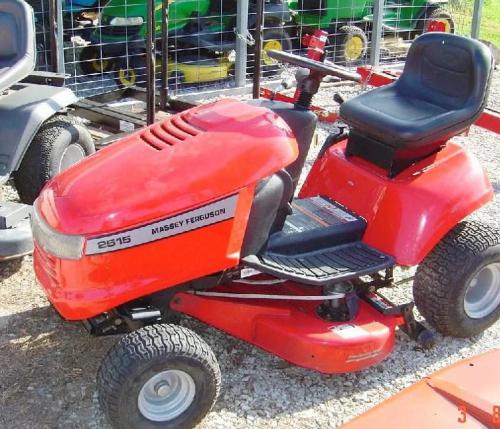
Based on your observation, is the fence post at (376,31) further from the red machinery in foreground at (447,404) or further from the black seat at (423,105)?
the red machinery in foreground at (447,404)

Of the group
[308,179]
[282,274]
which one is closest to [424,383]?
[282,274]

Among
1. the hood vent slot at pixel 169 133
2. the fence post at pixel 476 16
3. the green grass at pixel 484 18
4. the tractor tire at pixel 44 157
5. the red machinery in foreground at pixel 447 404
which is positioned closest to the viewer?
the red machinery in foreground at pixel 447 404

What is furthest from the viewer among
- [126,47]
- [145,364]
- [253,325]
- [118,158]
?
[126,47]

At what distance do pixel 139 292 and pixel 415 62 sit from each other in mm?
1583

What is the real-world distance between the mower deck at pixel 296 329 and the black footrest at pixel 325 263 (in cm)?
14

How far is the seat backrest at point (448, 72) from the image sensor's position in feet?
9.89

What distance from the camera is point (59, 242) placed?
241 centimetres

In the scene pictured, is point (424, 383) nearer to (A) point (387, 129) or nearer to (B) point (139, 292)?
(B) point (139, 292)

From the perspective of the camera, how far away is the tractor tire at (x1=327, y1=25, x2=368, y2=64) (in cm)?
781

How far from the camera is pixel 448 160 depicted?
311cm

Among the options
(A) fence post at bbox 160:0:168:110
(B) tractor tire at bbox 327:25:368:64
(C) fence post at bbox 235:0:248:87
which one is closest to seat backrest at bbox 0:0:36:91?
(A) fence post at bbox 160:0:168:110

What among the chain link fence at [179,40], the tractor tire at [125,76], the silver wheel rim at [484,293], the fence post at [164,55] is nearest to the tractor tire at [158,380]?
the silver wheel rim at [484,293]

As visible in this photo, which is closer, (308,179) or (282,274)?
(282,274)

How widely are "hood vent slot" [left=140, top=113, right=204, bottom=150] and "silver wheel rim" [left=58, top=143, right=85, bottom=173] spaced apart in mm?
1448
